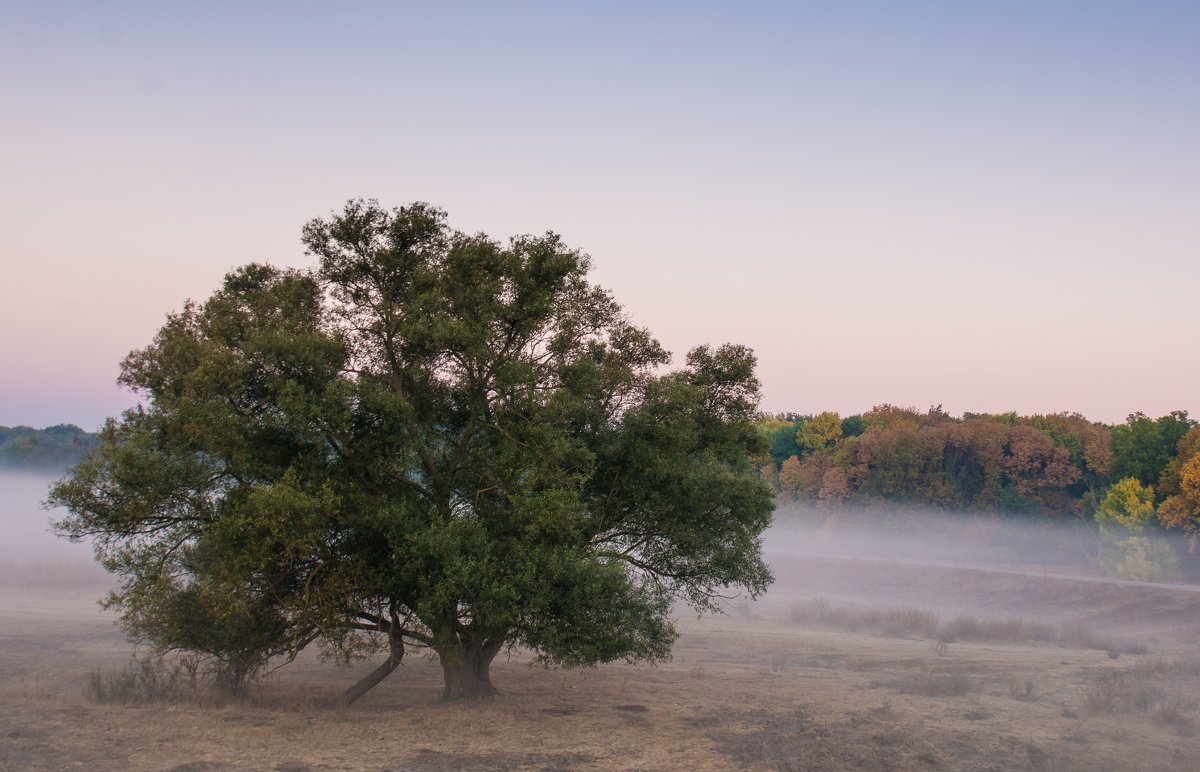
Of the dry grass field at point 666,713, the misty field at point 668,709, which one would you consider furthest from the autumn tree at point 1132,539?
the dry grass field at point 666,713

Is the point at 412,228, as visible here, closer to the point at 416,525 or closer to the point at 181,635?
the point at 416,525

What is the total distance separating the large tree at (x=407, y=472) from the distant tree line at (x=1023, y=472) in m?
65.9

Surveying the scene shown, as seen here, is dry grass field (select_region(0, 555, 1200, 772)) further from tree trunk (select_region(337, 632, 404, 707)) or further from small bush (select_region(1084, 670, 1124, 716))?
tree trunk (select_region(337, 632, 404, 707))

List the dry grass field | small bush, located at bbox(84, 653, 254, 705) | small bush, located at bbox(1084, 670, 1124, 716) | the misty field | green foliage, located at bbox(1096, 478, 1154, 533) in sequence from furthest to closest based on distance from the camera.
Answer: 1. green foliage, located at bbox(1096, 478, 1154, 533)
2. small bush, located at bbox(1084, 670, 1124, 716)
3. small bush, located at bbox(84, 653, 254, 705)
4. the misty field
5. the dry grass field

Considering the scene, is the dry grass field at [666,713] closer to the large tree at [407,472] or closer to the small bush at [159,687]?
the small bush at [159,687]

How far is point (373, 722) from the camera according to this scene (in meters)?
23.0

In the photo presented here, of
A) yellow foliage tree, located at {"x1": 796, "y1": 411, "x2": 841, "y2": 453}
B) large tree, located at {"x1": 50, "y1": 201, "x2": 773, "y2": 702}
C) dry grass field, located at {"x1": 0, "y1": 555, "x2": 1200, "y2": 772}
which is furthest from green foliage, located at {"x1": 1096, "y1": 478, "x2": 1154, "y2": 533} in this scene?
large tree, located at {"x1": 50, "y1": 201, "x2": 773, "y2": 702}

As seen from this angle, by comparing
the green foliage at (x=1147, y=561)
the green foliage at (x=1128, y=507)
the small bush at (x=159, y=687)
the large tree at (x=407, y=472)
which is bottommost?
the green foliage at (x=1147, y=561)

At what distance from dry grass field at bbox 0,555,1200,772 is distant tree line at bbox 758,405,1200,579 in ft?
119

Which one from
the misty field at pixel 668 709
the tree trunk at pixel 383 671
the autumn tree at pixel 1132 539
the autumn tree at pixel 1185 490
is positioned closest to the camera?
the misty field at pixel 668 709

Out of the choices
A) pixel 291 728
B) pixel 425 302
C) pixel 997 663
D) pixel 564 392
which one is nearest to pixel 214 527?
pixel 291 728

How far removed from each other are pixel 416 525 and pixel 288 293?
6.78 metres

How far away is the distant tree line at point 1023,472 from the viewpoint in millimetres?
78312

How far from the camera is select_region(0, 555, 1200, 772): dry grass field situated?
19.9 metres
